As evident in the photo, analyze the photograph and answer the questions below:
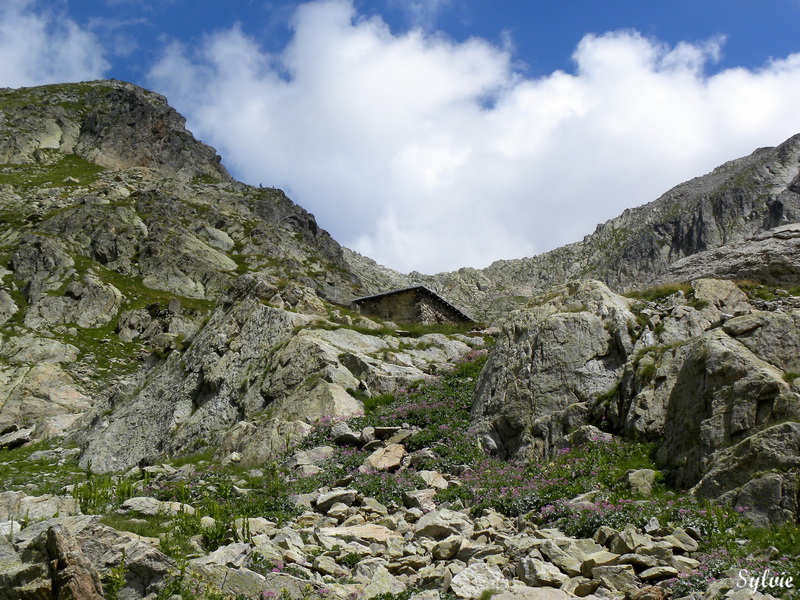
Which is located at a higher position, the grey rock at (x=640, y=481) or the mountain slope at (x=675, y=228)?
the mountain slope at (x=675, y=228)

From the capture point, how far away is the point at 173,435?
80.8 feet

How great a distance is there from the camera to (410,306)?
41.0 m

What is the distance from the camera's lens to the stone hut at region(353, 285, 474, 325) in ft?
133

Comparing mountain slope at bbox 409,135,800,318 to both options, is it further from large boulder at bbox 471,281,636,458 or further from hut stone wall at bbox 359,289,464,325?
large boulder at bbox 471,281,636,458

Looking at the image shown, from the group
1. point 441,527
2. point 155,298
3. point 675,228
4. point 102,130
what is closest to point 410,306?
point 441,527

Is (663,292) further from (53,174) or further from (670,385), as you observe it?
(53,174)

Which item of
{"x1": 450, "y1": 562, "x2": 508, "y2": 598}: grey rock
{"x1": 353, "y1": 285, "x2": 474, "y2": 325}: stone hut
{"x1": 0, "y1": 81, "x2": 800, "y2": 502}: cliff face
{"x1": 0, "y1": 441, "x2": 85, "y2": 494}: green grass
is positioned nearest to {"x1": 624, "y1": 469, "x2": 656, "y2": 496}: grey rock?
{"x1": 0, "y1": 81, "x2": 800, "y2": 502}: cliff face

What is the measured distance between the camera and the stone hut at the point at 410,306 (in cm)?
4066

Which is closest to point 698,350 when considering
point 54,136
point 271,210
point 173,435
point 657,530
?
point 657,530

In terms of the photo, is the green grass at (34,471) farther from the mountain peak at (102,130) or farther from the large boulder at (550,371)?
the mountain peak at (102,130)

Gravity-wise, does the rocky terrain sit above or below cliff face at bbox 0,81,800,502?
below

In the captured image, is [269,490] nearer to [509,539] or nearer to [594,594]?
[509,539]

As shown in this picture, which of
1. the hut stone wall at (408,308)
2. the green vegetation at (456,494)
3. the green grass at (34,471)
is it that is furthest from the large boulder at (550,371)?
the hut stone wall at (408,308)

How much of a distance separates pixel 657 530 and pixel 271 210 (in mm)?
122455
